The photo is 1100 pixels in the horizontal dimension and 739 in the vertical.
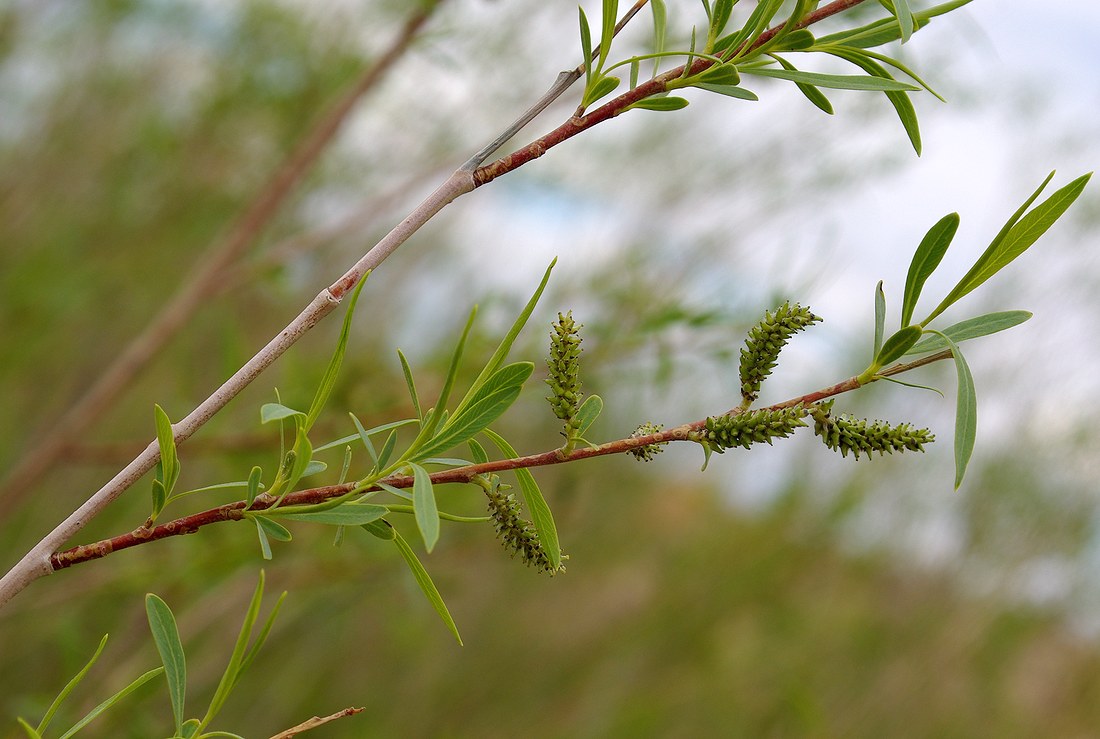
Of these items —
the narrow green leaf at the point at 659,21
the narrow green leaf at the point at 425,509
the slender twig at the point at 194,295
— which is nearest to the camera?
the narrow green leaf at the point at 425,509

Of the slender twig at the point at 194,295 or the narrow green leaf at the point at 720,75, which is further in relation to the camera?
the slender twig at the point at 194,295

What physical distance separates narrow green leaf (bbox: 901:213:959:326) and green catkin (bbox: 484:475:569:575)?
0.14 meters

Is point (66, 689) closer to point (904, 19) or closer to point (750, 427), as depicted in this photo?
point (750, 427)

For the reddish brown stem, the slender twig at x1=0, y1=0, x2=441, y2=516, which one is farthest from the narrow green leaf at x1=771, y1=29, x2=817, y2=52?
the slender twig at x1=0, y1=0, x2=441, y2=516

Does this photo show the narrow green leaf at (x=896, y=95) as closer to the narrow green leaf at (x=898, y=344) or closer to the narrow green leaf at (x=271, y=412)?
the narrow green leaf at (x=898, y=344)

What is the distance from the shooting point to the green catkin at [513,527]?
0.31 m

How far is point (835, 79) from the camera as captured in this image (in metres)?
0.32

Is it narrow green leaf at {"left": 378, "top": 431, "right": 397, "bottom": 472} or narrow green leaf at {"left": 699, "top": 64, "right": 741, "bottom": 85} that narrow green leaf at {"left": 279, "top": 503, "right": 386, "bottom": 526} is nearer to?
narrow green leaf at {"left": 378, "top": 431, "right": 397, "bottom": 472}

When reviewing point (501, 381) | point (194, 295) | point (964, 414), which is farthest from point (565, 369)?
point (194, 295)

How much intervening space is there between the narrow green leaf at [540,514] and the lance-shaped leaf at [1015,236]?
0.14 m

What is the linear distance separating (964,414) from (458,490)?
2.63 ft

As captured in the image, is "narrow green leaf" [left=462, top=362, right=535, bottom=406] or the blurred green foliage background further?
the blurred green foliage background

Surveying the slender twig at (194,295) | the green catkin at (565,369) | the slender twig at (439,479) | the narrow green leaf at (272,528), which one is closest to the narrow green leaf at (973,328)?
the slender twig at (439,479)

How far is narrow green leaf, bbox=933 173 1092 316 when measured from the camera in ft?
0.97
